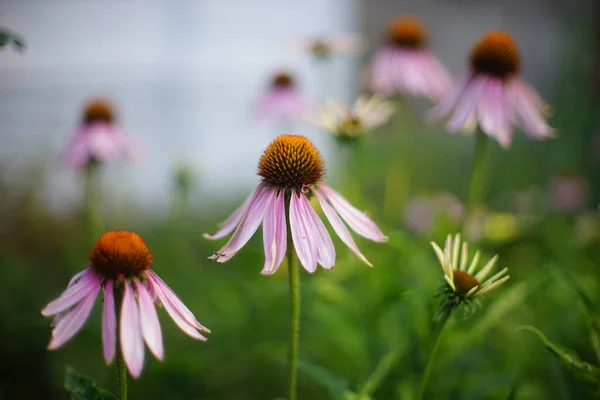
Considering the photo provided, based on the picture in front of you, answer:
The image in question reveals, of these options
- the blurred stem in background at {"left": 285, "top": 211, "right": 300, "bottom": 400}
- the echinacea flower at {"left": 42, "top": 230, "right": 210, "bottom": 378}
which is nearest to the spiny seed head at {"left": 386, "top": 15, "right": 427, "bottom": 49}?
the blurred stem in background at {"left": 285, "top": 211, "right": 300, "bottom": 400}

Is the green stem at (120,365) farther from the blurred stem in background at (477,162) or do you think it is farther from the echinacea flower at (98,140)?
the echinacea flower at (98,140)

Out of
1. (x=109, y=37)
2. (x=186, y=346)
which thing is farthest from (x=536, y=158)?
(x=109, y=37)

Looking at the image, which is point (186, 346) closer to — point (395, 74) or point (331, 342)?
point (331, 342)

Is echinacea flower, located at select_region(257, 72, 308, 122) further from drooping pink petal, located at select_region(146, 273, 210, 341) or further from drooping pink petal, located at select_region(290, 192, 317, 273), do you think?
drooping pink petal, located at select_region(146, 273, 210, 341)

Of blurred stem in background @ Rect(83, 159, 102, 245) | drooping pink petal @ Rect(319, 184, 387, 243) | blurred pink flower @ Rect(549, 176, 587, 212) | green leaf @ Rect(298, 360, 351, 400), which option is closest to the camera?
drooping pink petal @ Rect(319, 184, 387, 243)

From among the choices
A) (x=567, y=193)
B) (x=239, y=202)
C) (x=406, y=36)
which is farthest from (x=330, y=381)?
(x=239, y=202)

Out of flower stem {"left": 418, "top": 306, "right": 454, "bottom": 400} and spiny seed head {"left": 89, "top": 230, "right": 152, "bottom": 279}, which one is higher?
spiny seed head {"left": 89, "top": 230, "right": 152, "bottom": 279}
